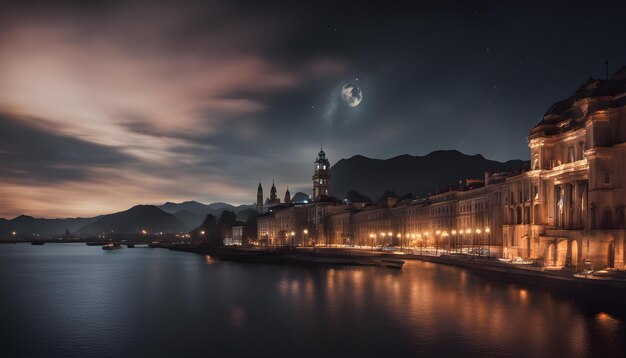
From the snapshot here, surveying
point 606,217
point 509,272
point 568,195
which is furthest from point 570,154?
point 509,272

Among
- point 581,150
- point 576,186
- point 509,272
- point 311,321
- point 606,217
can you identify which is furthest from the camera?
point 581,150

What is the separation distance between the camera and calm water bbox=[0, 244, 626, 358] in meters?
34.5

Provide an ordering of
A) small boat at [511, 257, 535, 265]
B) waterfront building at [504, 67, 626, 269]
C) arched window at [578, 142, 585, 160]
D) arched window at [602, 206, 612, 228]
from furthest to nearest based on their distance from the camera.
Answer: small boat at [511, 257, 535, 265]
arched window at [578, 142, 585, 160]
arched window at [602, 206, 612, 228]
waterfront building at [504, 67, 626, 269]

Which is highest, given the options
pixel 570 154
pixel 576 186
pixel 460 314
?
pixel 570 154

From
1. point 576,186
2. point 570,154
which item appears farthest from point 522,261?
point 570,154

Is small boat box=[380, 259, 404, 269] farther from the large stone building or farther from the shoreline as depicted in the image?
the large stone building

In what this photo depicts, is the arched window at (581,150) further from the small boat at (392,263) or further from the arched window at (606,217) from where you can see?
the small boat at (392,263)

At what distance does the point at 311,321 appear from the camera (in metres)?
44.0

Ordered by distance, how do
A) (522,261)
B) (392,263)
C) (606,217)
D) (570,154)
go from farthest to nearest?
(392,263)
(570,154)
(522,261)
(606,217)

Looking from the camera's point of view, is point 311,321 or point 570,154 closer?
point 311,321

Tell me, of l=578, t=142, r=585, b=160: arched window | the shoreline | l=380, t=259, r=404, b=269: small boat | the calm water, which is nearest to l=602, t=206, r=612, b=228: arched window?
the shoreline

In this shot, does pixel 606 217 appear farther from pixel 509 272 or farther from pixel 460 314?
pixel 460 314

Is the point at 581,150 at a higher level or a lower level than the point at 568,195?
higher

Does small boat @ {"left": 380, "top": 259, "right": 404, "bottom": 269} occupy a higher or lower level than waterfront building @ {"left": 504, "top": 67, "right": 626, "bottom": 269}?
lower
